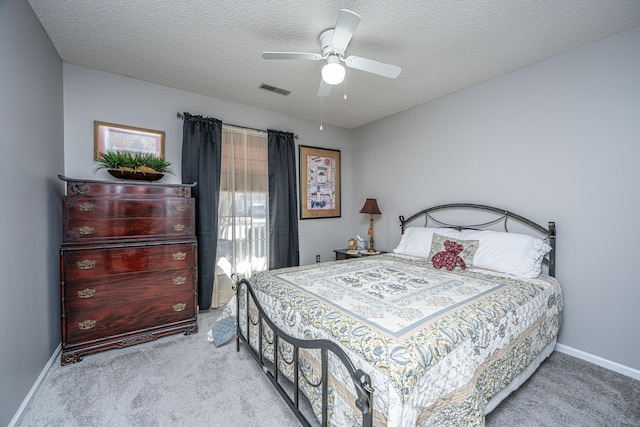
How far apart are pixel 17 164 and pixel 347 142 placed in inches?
161

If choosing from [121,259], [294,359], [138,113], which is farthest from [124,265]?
[294,359]

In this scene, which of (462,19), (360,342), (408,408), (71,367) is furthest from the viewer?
(71,367)

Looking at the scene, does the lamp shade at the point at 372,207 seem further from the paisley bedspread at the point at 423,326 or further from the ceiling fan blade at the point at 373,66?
the ceiling fan blade at the point at 373,66

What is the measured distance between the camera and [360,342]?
124 centimetres

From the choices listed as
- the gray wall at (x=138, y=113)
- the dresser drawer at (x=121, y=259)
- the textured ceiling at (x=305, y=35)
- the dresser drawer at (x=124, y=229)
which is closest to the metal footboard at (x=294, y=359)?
the dresser drawer at (x=121, y=259)

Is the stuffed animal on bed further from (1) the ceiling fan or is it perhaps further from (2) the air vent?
(2) the air vent

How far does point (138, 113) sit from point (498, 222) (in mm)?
4187

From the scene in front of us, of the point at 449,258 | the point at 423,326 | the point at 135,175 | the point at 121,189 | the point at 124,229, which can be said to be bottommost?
the point at 423,326

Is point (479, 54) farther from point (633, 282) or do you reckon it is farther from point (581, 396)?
point (581, 396)

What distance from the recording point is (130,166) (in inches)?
104

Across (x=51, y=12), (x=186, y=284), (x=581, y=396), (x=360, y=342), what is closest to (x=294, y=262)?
(x=186, y=284)

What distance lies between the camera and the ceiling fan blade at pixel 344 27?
62.0 inches

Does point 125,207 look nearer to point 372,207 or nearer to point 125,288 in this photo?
point 125,288

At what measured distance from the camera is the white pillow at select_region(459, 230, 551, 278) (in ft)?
7.80
